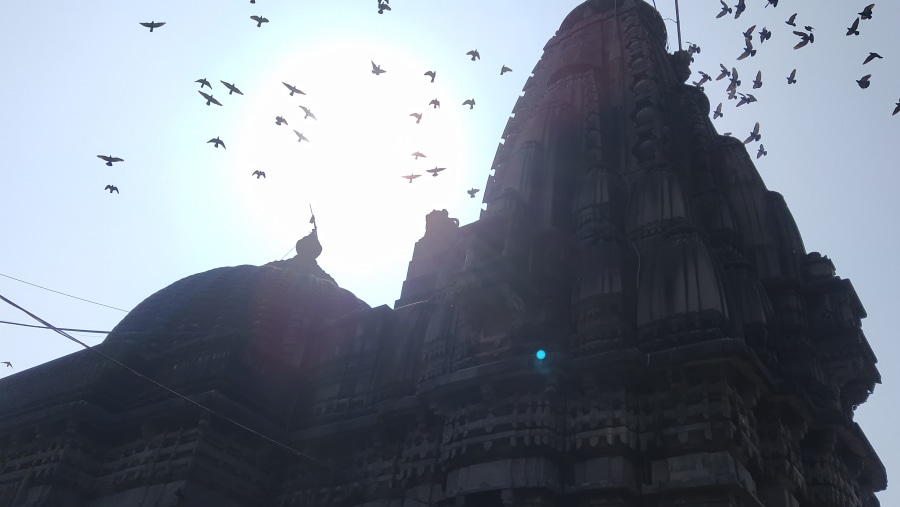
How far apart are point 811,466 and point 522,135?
1206 centimetres

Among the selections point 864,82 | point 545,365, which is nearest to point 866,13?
point 864,82

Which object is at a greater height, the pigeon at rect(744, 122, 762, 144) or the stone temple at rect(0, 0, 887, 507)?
the pigeon at rect(744, 122, 762, 144)

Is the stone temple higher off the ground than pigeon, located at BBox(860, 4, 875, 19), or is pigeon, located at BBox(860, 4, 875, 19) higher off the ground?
pigeon, located at BBox(860, 4, 875, 19)

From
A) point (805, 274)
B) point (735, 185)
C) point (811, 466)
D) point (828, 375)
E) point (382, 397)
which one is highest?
point (735, 185)

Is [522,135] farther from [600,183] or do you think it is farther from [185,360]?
[185,360]

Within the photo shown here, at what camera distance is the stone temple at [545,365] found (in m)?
15.3

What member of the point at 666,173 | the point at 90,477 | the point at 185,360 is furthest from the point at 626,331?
the point at 90,477

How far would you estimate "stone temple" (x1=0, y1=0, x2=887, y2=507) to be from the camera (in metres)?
15.3

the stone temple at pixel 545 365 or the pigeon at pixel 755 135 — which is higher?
the pigeon at pixel 755 135

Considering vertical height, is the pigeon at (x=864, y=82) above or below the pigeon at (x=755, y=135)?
below

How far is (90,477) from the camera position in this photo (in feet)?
75.8

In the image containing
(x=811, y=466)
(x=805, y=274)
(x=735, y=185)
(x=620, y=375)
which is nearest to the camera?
(x=620, y=375)

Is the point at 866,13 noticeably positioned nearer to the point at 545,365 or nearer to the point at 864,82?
the point at 864,82

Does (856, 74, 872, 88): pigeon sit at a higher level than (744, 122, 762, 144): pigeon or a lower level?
lower
